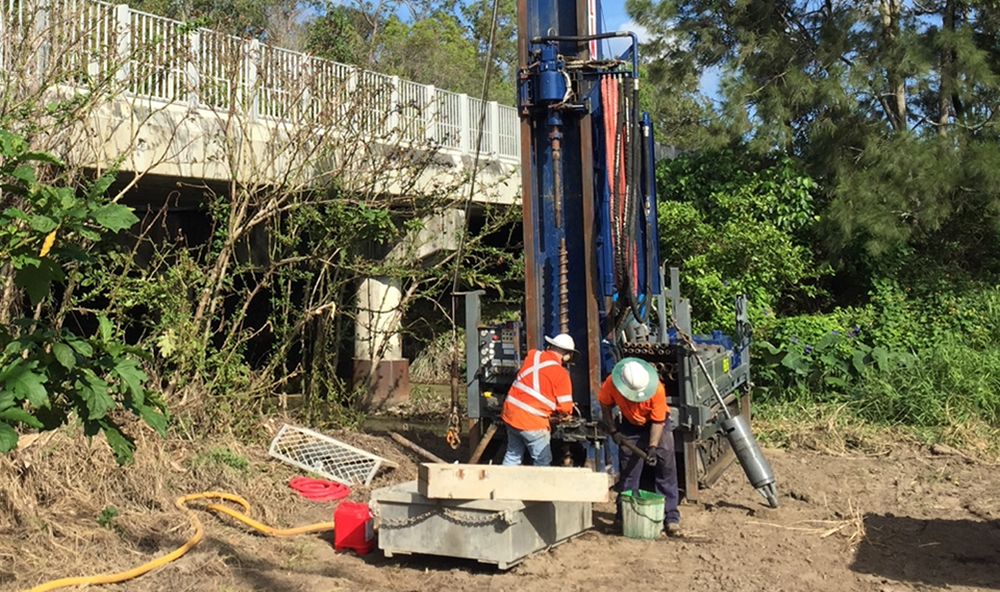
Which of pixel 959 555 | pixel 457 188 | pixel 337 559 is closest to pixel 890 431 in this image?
pixel 959 555

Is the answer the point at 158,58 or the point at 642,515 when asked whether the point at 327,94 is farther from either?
the point at 642,515

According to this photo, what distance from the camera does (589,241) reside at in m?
7.98

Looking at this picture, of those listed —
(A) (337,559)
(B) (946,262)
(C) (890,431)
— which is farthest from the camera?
(B) (946,262)

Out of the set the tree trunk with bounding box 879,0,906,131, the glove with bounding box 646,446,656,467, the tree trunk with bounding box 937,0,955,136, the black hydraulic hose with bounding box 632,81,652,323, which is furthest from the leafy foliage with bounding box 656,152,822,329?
the glove with bounding box 646,446,656,467

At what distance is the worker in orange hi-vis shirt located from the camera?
7586mm

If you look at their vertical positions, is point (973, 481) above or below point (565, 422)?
below

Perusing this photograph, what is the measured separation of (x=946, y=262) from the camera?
14742 mm

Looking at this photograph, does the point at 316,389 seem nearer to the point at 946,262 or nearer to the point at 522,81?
the point at 522,81

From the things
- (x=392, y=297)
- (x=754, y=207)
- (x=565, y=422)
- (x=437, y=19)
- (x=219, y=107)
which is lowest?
(x=565, y=422)

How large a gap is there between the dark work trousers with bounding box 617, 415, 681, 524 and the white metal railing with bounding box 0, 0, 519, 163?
4319mm

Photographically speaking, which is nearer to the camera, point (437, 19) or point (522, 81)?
point (522, 81)

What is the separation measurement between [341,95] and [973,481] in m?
8.08

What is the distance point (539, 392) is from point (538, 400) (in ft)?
Result: 0.20

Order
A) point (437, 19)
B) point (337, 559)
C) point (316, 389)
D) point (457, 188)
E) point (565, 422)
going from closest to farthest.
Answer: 1. point (337, 559)
2. point (565, 422)
3. point (316, 389)
4. point (457, 188)
5. point (437, 19)
